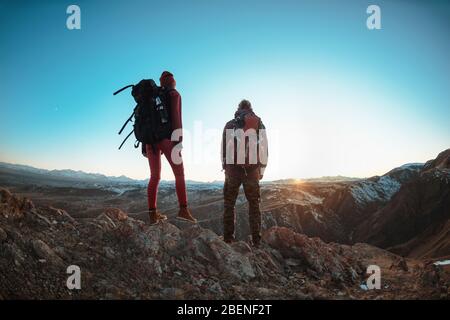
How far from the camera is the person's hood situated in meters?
5.56

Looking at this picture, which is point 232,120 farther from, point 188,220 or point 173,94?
point 188,220

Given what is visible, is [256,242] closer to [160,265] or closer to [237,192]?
[237,192]

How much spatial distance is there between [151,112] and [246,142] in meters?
1.81

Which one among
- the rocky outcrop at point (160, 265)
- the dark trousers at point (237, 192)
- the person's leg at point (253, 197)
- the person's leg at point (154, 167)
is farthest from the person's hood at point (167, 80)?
the rocky outcrop at point (160, 265)

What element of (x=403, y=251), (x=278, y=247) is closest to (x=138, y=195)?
(x=403, y=251)

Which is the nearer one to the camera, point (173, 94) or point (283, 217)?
point (173, 94)

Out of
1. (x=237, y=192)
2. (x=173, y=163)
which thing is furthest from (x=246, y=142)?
(x=173, y=163)

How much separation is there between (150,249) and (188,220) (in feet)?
2.89

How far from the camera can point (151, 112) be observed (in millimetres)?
5359

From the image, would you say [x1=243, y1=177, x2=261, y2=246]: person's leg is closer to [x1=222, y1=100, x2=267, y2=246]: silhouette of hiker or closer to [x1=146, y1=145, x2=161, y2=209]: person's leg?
[x1=222, y1=100, x2=267, y2=246]: silhouette of hiker

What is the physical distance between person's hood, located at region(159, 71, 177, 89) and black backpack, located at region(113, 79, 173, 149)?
127 millimetres
